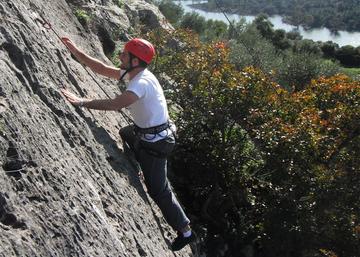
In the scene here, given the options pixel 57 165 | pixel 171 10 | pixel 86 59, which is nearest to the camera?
pixel 57 165

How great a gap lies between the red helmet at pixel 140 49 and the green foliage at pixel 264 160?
4175 millimetres

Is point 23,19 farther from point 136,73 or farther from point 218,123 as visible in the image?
point 218,123

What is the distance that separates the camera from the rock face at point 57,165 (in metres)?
4.13

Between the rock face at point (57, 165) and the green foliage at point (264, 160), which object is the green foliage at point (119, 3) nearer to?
the green foliage at point (264, 160)

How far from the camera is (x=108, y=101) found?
5.86 metres

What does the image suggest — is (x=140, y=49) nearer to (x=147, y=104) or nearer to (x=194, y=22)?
(x=147, y=104)

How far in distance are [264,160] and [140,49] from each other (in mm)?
4728

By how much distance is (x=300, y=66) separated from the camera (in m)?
37.8

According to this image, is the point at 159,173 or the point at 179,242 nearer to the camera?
the point at 159,173

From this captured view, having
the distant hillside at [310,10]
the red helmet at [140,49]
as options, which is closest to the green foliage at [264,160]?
the red helmet at [140,49]

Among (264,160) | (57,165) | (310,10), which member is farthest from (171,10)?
(310,10)

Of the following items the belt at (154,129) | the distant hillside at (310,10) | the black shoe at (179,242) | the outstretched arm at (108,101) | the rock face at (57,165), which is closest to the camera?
Result: the rock face at (57,165)

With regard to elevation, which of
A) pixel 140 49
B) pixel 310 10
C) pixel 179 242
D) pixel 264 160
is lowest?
pixel 310 10

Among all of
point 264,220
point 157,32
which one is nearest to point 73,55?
point 264,220
